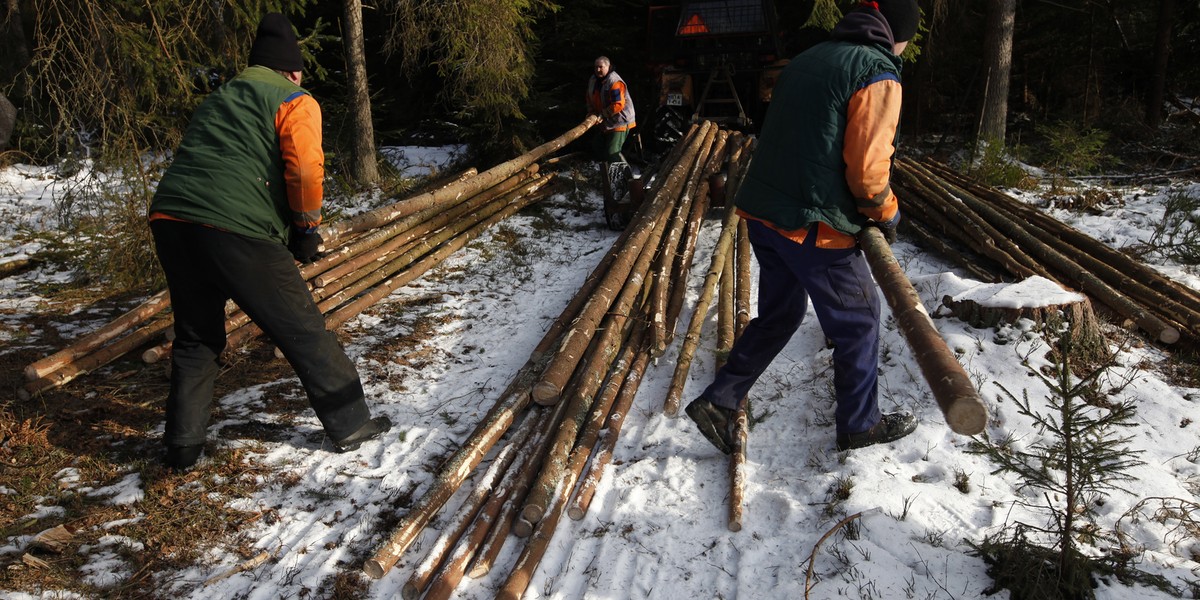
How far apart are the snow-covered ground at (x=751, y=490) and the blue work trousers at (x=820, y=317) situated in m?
0.32

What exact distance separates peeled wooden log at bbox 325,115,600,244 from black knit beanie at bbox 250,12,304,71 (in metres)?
1.39

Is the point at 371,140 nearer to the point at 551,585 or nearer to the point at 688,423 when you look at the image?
the point at 688,423

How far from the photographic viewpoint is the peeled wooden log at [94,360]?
13.0 ft

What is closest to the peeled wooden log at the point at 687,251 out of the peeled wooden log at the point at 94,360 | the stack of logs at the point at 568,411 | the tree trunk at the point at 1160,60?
the stack of logs at the point at 568,411

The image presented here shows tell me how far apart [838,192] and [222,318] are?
3.16m

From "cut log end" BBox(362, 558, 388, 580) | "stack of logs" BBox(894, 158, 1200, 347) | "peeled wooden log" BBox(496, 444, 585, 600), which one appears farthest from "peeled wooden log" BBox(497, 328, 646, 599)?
"stack of logs" BBox(894, 158, 1200, 347)

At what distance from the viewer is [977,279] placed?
5.64m

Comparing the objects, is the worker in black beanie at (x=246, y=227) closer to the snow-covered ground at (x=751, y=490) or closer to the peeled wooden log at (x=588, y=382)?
the snow-covered ground at (x=751, y=490)

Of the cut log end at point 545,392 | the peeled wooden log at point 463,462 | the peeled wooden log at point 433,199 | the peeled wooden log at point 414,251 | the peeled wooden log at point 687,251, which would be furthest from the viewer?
the peeled wooden log at point 414,251

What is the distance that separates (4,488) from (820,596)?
3785 mm

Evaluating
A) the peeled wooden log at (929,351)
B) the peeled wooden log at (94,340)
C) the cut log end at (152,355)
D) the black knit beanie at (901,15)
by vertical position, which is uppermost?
the black knit beanie at (901,15)

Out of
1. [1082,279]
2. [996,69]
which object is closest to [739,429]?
[1082,279]

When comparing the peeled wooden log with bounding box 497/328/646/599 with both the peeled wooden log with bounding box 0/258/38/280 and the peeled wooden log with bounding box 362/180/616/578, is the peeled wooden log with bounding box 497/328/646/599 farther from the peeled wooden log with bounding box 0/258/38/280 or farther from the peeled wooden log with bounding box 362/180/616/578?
the peeled wooden log with bounding box 0/258/38/280

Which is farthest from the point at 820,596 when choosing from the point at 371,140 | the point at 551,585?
the point at 371,140
